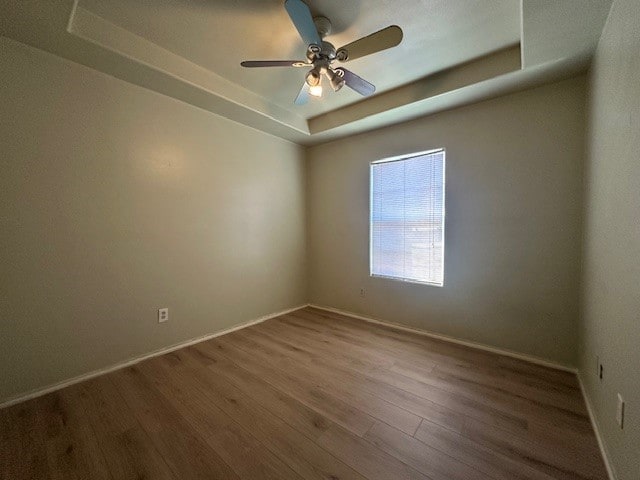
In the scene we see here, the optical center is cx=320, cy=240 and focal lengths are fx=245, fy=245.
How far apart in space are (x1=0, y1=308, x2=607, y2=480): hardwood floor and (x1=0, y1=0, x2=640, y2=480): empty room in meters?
0.02

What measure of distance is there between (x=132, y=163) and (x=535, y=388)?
146 inches

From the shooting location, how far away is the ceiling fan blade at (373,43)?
1.44 metres

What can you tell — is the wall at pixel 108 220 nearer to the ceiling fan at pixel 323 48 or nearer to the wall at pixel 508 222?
the ceiling fan at pixel 323 48

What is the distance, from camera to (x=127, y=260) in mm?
2168

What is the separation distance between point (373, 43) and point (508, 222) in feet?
6.30

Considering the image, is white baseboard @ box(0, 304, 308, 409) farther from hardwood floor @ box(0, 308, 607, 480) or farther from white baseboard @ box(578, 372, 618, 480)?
white baseboard @ box(578, 372, 618, 480)

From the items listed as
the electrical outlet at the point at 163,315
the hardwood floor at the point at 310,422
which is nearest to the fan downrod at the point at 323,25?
the hardwood floor at the point at 310,422

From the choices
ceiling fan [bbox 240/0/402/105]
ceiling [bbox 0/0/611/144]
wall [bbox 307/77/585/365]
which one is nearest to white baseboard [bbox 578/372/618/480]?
wall [bbox 307/77/585/365]

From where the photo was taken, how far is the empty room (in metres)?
1.28

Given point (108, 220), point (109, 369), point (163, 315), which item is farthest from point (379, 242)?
point (109, 369)

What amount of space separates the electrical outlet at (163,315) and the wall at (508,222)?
2394 millimetres

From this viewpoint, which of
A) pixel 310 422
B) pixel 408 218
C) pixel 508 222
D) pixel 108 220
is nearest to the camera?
pixel 310 422

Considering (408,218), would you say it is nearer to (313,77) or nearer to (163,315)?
(313,77)

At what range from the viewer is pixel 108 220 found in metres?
2.06
